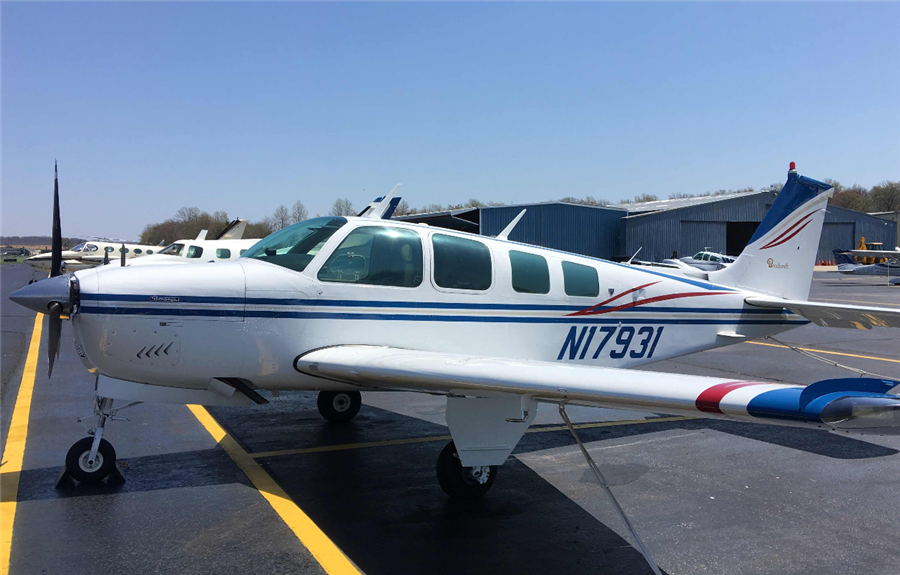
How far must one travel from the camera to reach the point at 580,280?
609cm

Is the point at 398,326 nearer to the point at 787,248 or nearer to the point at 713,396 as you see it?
the point at 713,396

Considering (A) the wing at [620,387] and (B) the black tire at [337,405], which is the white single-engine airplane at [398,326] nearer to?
(A) the wing at [620,387]

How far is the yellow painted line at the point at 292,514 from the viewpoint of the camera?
3.88 meters

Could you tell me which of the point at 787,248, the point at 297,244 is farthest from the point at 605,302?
the point at 297,244

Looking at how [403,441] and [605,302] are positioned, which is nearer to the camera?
[605,302]

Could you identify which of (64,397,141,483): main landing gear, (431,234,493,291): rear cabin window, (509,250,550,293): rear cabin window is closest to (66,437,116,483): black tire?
(64,397,141,483): main landing gear

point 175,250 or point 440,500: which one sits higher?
point 175,250

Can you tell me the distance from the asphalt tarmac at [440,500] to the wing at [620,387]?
105cm

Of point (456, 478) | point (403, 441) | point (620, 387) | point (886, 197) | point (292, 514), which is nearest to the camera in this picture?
point (620, 387)

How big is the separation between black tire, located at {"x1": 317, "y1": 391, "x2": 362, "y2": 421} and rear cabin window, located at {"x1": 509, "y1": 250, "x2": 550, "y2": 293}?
9.16 ft

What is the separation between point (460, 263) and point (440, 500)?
204cm

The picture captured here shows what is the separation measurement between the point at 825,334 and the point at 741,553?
1370 centimetres

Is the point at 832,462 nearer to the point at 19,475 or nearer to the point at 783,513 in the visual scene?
the point at 783,513

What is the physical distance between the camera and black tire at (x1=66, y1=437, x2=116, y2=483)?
5090mm
